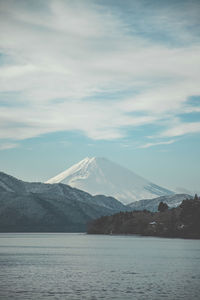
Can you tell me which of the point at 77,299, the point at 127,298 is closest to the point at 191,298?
the point at 127,298

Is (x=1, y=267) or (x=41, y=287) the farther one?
(x=1, y=267)

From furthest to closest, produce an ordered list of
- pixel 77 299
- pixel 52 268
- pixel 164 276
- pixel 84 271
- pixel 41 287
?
1. pixel 52 268
2. pixel 84 271
3. pixel 164 276
4. pixel 41 287
5. pixel 77 299

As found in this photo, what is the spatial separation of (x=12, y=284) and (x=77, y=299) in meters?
21.3

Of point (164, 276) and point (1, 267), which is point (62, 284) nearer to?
point (164, 276)

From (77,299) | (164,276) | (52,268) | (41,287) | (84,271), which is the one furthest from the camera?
(52,268)

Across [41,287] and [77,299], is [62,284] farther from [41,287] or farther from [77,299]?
[77,299]

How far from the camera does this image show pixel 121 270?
117m

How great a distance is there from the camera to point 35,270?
117812 mm

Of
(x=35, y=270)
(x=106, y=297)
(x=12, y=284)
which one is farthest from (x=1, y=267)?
(x=106, y=297)

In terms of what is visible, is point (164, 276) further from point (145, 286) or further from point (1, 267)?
point (1, 267)

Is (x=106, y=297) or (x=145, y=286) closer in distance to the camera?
(x=106, y=297)

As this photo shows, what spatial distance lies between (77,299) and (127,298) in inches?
292

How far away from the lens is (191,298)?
→ 2928 inches

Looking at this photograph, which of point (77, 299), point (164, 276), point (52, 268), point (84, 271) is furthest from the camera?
point (52, 268)
